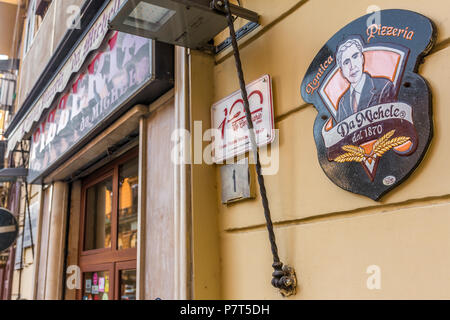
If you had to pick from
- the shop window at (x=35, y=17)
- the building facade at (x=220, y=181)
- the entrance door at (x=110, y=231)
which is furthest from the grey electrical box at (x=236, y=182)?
the shop window at (x=35, y=17)

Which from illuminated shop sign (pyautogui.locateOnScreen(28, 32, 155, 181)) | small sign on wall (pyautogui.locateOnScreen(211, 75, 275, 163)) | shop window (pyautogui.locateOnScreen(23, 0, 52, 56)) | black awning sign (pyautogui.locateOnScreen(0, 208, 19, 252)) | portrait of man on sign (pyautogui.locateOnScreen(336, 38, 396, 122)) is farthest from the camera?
shop window (pyautogui.locateOnScreen(23, 0, 52, 56))

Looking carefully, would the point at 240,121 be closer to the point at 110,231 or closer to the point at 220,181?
the point at 220,181

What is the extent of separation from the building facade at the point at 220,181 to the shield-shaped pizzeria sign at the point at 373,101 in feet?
0.10

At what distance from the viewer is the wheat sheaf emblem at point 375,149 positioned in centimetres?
117

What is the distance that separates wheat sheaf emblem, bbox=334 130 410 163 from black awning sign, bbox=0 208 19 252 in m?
4.23

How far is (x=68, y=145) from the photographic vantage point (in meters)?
3.43

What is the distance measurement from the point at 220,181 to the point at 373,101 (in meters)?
0.83

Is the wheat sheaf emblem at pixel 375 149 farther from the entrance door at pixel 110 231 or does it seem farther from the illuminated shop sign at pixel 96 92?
the entrance door at pixel 110 231

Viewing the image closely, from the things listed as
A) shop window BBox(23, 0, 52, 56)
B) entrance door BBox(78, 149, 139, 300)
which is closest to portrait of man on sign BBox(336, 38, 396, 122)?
entrance door BBox(78, 149, 139, 300)

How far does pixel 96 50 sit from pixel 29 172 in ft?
7.53

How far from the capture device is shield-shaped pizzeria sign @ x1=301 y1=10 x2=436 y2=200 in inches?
44.5

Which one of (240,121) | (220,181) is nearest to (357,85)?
(240,121)

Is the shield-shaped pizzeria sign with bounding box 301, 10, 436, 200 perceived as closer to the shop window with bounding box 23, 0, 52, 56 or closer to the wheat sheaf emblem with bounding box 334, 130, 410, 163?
the wheat sheaf emblem with bounding box 334, 130, 410, 163

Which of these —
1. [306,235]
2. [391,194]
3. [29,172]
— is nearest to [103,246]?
[29,172]
